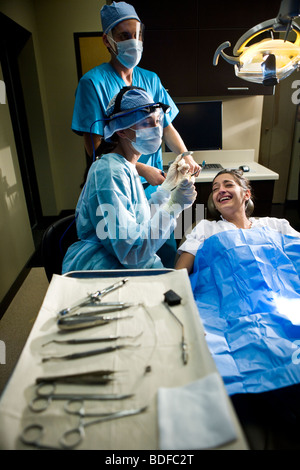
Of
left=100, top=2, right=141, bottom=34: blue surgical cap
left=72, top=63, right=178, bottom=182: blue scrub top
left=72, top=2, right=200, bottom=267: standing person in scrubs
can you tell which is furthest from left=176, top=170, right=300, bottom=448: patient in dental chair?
left=100, top=2, right=141, bottom=34: blue surgical cap

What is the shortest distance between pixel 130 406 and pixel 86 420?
8cm

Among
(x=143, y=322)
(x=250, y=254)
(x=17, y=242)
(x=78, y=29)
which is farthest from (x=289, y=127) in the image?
(x=143, y=322)

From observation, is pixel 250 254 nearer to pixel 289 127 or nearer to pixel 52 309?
pixel 52 309

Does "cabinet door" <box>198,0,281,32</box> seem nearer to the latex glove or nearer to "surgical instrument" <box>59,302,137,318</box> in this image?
the latex glove

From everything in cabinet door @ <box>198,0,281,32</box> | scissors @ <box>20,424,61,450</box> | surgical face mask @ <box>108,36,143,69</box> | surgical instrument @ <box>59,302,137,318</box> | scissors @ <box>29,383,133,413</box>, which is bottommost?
scissors @ <box>20,424,61,450</box>

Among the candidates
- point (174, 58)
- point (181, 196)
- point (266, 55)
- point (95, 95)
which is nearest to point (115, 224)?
point (181, 196)

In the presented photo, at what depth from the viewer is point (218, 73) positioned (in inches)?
107

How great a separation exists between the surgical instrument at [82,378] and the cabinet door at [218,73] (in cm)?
270

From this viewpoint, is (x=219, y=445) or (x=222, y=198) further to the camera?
(x=222, y=198)

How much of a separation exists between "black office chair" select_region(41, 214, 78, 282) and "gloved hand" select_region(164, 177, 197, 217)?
23.1 inches

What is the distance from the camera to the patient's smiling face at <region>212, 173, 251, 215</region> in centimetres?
187

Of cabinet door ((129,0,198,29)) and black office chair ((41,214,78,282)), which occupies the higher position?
cabinet door ((129,0,198,29))

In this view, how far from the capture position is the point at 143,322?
80cm

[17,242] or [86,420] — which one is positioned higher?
[86,420]
